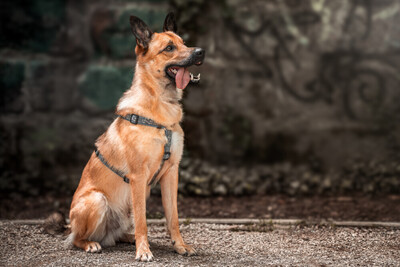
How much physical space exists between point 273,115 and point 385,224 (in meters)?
2.69

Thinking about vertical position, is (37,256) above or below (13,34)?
below

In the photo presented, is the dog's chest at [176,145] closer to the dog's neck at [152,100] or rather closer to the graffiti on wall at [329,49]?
the dog's neck at [152,100]

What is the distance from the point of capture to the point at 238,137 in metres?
7.57

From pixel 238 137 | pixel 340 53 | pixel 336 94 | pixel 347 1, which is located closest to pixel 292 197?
pixel 238 137

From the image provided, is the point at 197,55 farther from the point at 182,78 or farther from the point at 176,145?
the point at 176,145

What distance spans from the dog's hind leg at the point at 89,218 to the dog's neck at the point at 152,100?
77 cm

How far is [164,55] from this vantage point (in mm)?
4172

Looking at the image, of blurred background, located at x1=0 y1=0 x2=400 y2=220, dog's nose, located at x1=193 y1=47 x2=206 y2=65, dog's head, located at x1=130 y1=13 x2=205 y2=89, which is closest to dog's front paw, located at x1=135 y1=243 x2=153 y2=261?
dog's head, located at x1=130 y1=13 x2=205 y2=89

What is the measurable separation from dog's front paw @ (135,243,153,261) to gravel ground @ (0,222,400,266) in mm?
56

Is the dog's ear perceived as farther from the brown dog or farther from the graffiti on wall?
the graffiti on wall

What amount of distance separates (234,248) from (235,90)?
334 centimetres

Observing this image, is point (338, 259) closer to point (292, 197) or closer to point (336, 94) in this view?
point (292, 197)

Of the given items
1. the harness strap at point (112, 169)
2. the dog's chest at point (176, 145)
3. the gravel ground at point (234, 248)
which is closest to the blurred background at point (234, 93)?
the gravel ground at point (234, 248)

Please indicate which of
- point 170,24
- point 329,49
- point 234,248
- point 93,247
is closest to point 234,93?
point 329,49
